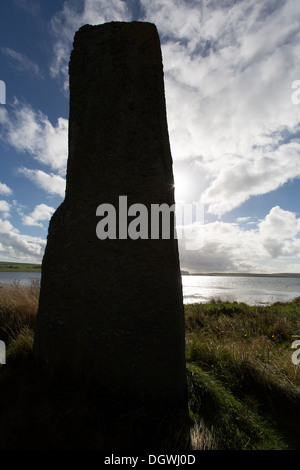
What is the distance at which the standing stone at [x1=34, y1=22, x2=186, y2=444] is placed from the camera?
215 centimetres

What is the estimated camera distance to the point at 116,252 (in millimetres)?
2256

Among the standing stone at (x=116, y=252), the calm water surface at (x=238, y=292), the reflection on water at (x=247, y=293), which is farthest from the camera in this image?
the reflection on water at (x=247, y=293)

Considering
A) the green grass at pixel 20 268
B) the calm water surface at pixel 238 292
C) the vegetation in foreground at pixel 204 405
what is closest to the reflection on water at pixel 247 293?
the calm water surface at pixel 238 292

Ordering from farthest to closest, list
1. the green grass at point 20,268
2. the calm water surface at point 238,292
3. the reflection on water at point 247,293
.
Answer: the green grass at point 20,268 → the reflection on water at point 247,293 → the calm water surface at point 238,292

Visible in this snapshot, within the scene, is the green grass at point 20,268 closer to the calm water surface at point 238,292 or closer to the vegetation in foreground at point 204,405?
the calm water surface at point 238,292

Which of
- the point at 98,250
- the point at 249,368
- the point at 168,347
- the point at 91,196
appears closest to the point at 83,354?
the point at 168,347

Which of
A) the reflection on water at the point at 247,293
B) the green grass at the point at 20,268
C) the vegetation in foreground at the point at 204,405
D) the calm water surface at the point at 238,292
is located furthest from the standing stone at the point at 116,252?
the green grass at the point at 20,268

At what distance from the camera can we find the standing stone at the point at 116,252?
2152 millimetres

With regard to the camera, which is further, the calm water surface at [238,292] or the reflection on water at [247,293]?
the reflection on water at [247,293]

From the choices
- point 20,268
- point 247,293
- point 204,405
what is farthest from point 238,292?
point 20,268

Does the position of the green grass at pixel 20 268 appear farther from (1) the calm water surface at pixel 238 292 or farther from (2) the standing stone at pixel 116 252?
(2) the standing stone at pixel 116 252

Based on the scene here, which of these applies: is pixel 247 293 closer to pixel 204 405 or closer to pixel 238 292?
pixel 238 292

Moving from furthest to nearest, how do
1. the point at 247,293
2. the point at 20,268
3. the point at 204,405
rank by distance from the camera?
1. the point at 20,268
2. the point at 247,293
3. the point at 204,405

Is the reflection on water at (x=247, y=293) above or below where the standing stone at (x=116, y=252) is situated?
below
